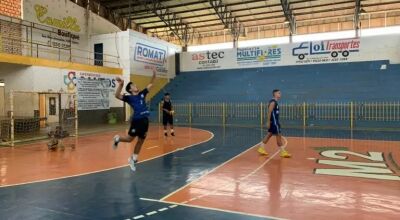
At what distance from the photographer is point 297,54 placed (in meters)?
30.5

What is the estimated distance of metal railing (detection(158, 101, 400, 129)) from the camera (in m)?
20.7

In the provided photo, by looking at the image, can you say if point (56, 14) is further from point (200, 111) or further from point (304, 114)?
point (304, 114)

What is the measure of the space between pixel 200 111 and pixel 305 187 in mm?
19569

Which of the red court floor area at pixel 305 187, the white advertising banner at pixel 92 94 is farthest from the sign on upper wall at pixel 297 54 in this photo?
the red court floor area at pixel 305 187

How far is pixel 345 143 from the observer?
13789mm

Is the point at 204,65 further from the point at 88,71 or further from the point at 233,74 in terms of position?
the point at 88,71

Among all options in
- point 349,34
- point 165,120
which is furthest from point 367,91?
point 165,120

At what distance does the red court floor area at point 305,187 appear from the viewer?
5461mm

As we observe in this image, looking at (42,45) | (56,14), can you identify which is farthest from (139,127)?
(56,14)

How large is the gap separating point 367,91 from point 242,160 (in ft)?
56.6

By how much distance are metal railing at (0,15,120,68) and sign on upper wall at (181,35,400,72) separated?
972 cm

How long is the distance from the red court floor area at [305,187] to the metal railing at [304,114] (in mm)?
10538

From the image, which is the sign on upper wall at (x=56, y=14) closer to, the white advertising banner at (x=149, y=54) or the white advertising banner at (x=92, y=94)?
the white advertising banner at (x=149, y=54)

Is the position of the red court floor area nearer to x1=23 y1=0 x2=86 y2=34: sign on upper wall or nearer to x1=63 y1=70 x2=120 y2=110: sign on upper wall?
x1=63 y1=70 x2=120 y2=110: sign on upper wall
